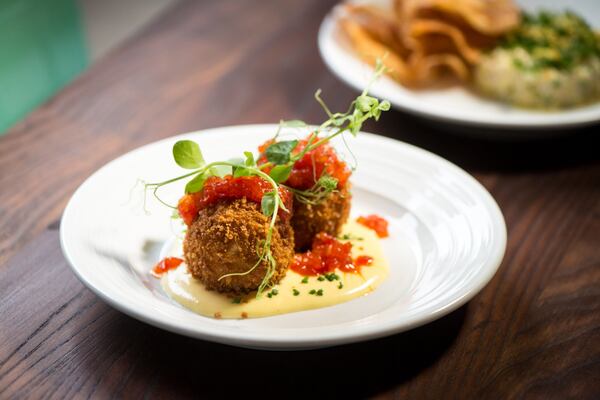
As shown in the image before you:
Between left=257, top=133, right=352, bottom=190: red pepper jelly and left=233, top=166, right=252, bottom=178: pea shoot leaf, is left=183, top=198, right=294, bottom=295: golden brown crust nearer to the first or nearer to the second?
left=233, top=166, right=252, bottom=178: pea shoot leaf

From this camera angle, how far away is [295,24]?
161 inches

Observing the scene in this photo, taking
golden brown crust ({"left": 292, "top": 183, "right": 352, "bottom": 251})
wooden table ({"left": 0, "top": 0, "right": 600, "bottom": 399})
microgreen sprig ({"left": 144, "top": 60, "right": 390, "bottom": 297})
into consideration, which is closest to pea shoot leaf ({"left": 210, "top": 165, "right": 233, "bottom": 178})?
microgreen sprig ({"left": 144, "top": 60, "right": 390, "bottom": 297})

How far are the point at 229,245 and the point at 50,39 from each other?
182 inches

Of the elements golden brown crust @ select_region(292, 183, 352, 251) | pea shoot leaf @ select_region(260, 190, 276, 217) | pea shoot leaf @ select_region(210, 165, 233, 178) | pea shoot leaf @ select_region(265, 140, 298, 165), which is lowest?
golden brown crust @ select_region(292, 183, 352, 251)

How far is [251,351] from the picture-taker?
5.70 ft

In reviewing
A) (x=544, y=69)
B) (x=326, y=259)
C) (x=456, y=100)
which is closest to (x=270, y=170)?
(x=326, y=259)

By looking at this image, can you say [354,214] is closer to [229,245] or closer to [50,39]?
[229,245]

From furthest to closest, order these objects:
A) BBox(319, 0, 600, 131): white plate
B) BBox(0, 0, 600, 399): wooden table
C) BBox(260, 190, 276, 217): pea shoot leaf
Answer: BBox(319, 0, 600, 131): white plate → BBox(260, 190, 276, 217): pea shoot leaf → BBox(0, 0, 600, 399): wooden table

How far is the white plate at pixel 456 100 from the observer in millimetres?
2686

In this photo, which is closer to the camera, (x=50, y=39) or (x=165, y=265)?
(x=165, y=265)

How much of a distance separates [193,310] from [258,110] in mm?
1498

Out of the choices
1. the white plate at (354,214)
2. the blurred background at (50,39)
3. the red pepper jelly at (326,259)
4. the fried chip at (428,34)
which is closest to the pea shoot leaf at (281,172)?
the red pepper jelly at (326,259)

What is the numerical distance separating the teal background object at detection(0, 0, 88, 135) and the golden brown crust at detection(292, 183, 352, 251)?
3.44 m

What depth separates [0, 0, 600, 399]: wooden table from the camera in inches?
65.5
